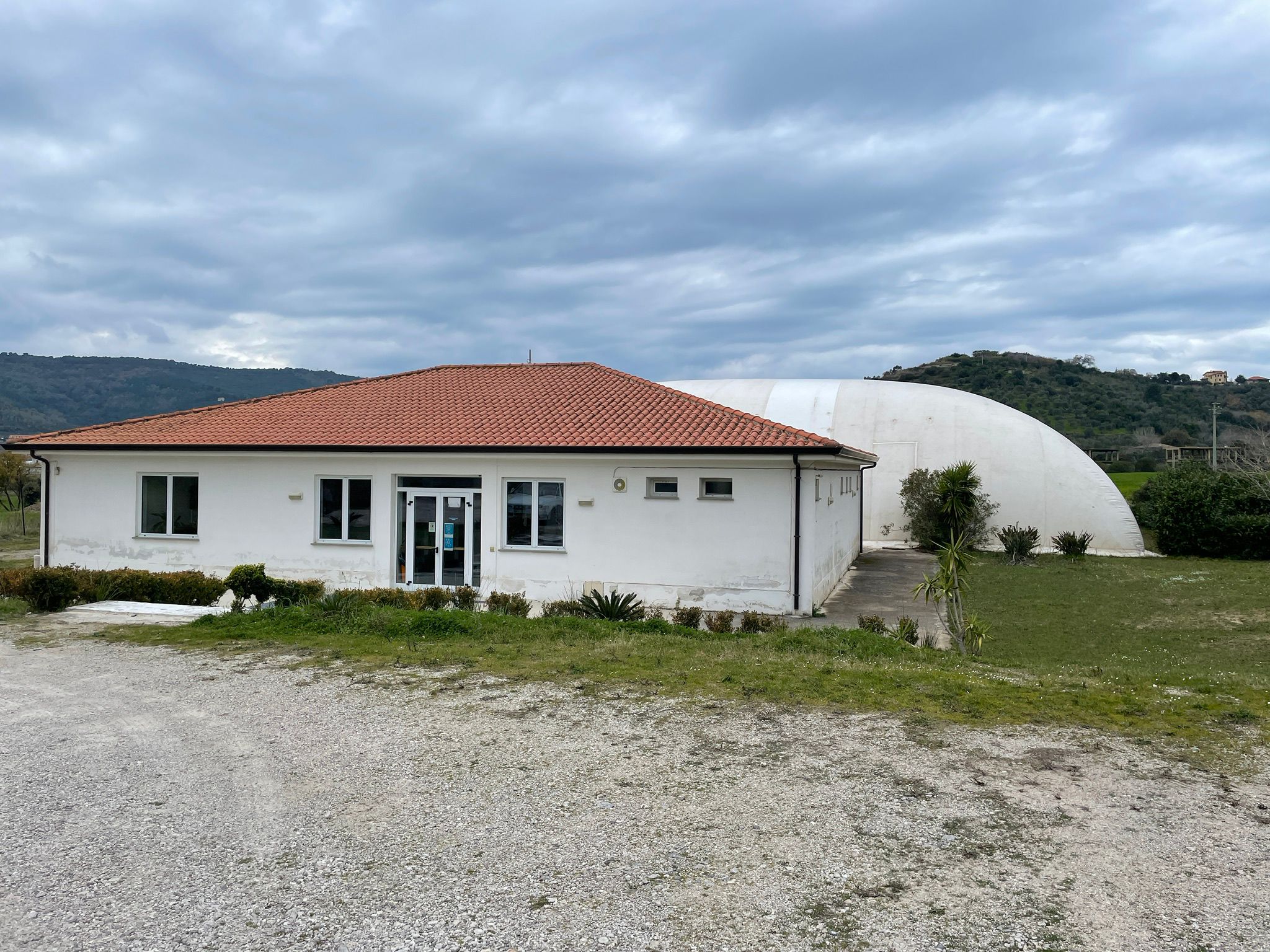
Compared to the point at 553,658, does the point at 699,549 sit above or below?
above

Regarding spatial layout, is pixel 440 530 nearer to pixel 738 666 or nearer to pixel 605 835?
pixel 738 666

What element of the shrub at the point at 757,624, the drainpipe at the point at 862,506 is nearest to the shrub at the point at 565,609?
the shrub at the point at 757,624

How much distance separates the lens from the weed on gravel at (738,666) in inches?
299

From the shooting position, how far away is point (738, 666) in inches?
384

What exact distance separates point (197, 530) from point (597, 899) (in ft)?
53.1

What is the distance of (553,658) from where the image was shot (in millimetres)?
10227

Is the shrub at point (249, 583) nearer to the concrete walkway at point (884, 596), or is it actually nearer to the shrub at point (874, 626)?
the concrete walkway at point (884, 596)

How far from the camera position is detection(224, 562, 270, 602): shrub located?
1380cm

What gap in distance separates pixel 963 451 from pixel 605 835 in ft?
95.9

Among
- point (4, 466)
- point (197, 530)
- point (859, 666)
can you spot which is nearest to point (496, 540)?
point (197, 530)

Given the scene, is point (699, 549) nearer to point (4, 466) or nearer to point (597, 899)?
point (597, 899)

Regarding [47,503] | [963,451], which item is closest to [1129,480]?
[963,451]

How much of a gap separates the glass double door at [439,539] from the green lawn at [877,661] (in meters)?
3.73

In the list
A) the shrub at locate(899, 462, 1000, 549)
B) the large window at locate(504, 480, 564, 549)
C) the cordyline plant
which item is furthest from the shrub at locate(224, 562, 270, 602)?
the shrub at locate(899, 462, 1000, 549)
